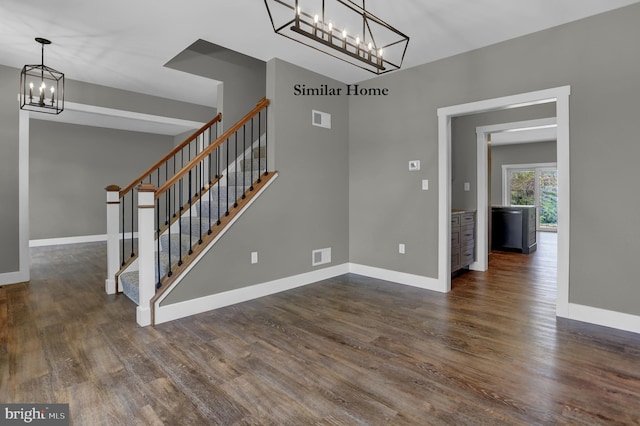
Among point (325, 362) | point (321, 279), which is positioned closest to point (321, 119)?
point (321, 279)

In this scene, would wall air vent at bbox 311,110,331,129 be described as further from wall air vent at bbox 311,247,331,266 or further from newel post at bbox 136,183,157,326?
newel post at bbox 136,183,157,326

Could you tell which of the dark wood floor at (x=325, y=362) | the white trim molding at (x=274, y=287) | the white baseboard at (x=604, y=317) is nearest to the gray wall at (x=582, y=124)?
the white baseboard at (x=604, y=317)

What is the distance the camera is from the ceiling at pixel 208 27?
2.82m

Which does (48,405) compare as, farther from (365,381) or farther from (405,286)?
(405,286)

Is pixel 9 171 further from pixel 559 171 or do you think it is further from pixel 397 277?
pixel 559 171

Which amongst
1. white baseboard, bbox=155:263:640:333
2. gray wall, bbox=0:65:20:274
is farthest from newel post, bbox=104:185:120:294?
gray wall, bbox=0:65:20:274

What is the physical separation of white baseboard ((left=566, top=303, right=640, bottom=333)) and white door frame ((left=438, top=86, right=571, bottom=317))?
7cm

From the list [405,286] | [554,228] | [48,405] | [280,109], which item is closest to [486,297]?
[405,286]

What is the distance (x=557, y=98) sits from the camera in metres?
3.13

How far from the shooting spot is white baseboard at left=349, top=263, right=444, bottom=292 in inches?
159

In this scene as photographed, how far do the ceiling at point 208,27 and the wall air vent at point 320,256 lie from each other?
230 centimetres

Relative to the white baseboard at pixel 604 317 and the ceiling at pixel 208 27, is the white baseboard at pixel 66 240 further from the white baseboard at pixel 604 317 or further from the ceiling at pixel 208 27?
the white baseboard at pixel 604 317

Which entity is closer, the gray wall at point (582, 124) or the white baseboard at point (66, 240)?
the gray wall at point (582, 124)

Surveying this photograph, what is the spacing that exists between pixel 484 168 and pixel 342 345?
398cm
